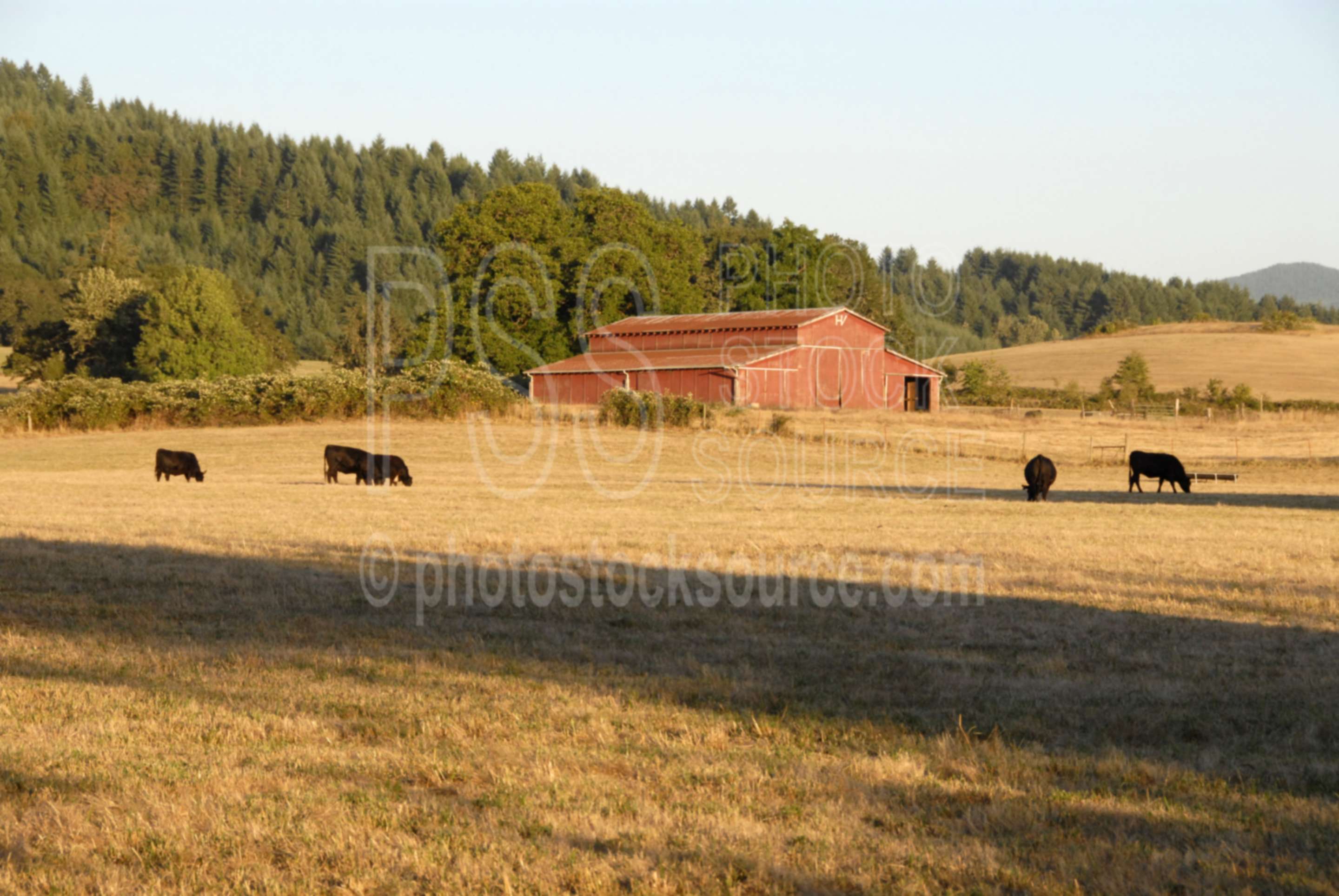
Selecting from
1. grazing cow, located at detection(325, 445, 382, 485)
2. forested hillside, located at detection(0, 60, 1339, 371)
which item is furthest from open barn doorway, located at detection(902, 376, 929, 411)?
grazing cow, located at detection(325, 445, 382, 485)

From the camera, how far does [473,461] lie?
1619 inches

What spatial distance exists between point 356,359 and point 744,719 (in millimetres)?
87761

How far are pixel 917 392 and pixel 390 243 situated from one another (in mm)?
109920

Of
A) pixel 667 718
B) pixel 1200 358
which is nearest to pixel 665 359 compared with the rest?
pixel 1200 358

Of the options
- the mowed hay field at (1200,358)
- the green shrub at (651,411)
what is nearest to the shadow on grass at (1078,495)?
the green shrub at (651,411)

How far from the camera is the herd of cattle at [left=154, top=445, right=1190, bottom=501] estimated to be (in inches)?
1175

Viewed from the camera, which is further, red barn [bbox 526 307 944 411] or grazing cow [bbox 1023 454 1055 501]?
red barn [bbox 526 307 944 411]

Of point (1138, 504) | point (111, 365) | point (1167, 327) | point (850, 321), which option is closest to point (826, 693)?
point (1138, 504)

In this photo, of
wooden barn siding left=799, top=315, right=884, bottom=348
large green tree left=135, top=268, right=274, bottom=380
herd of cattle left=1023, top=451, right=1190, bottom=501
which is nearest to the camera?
herd of cattle left=1023, top=451, right=1190, bottom=501

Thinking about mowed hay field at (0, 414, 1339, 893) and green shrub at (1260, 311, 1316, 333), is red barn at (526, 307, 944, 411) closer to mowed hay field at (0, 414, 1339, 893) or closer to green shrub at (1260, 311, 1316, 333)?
mowed hay field at (0, 414, 1339, 893)

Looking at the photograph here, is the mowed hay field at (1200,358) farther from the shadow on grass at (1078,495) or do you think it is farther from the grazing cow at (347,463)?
the grazing cow at (347,463)

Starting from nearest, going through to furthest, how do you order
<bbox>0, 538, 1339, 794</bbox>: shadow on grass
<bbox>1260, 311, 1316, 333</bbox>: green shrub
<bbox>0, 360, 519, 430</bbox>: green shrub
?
<bbox>0, 538, 1339, 794</bbox>: shadow on grass, <bbox>0, 360, 519, 430</bbox>: green shrub, <bbox>1260, 311, 1316, 333</bbox>: green shrub

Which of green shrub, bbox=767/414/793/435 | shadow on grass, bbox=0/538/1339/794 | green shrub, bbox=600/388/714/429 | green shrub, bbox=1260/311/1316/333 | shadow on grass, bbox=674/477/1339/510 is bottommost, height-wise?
shadow on grass, bbox=674/477/1339/510

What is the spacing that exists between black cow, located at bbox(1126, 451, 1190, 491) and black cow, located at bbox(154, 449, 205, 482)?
27227 mm
